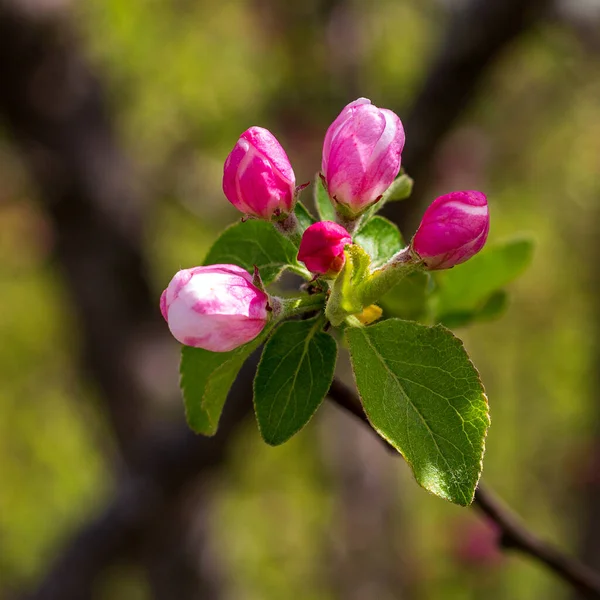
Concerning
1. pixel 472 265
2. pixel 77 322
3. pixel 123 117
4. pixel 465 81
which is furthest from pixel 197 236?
pixel 472 265

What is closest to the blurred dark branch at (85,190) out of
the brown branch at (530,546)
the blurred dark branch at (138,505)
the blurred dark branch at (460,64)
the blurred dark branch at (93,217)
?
the blurred dark branch at (93,217)

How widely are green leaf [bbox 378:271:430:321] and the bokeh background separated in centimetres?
94

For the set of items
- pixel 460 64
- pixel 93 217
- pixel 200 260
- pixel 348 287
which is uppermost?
pixel 348 287

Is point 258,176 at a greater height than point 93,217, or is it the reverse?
point 258,176

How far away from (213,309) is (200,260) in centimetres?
138

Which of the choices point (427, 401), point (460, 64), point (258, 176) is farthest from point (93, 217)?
point (427, 401)

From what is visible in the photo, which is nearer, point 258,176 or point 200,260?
point 258,176

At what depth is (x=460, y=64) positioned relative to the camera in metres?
1.96

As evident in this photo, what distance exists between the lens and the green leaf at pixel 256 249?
0.66 m

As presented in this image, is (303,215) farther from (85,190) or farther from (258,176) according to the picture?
(85,190)

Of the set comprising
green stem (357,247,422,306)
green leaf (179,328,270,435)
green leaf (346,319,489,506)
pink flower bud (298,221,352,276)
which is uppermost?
pink flower bud (298,221,352,276)

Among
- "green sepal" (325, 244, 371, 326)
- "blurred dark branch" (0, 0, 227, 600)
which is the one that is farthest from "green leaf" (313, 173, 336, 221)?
"blurred dark branch" (0, 0, 227, 600)

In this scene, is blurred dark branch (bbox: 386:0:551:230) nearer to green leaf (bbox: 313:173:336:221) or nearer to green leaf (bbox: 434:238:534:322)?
green leaf (bbox: 434:238:534:322)

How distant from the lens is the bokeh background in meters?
2.34
